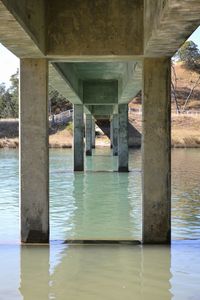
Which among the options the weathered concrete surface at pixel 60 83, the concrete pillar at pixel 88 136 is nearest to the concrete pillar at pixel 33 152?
the weathered concrete surface at pixel 60 83

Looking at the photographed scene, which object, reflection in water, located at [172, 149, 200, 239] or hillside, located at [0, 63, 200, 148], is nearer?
reflection in water, located at [172, 149, 200, 239]

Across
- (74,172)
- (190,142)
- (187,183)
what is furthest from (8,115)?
(187,183)

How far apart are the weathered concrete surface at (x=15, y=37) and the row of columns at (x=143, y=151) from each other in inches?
24.9

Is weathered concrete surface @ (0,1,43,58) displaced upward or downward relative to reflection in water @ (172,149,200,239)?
upward

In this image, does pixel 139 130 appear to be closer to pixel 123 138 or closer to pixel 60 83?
pixel 123 138

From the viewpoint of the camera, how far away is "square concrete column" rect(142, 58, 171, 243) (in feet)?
36.0

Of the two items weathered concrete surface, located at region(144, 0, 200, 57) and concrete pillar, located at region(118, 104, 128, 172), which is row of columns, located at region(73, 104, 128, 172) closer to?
concrete pillar, located at region(118, 104, 128, 172)

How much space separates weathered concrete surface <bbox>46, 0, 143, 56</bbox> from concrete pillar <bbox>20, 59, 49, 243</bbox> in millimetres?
803

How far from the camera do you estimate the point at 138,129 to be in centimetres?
8119

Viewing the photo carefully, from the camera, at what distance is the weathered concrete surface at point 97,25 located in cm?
1052

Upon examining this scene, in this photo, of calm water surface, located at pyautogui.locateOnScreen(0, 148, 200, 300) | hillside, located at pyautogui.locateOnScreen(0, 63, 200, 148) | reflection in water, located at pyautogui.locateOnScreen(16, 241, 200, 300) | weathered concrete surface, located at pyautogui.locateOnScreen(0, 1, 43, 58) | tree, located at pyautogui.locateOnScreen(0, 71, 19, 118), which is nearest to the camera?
weathered concrete surface, located at pyautogui.locateOnScreen(0, 1, 43, 58)

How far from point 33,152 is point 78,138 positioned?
22.7 meters

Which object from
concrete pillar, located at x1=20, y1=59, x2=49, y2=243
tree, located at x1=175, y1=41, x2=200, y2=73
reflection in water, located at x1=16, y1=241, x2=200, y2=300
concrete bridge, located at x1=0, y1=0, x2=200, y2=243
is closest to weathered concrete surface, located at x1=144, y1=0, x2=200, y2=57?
concrete bridge, located at x1=0, y1=0, x2=200, y2=243

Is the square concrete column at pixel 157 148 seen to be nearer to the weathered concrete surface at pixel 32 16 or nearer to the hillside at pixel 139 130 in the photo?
the weathered concrete surface at pixel 32 16
